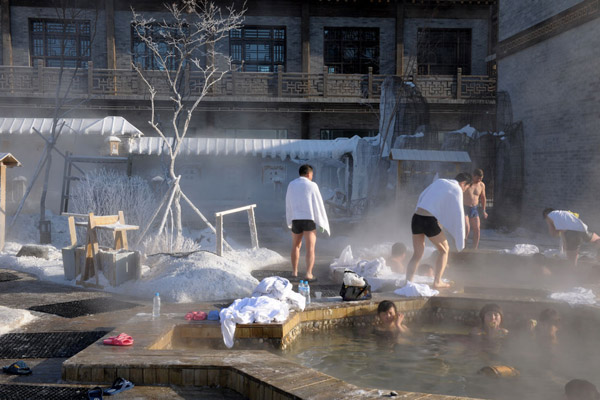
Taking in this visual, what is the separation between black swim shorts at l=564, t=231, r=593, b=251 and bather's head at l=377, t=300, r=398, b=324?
3909mm

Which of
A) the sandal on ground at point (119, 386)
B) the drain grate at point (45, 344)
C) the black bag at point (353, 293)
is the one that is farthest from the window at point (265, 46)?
the sandal on ground at point (119, 386)

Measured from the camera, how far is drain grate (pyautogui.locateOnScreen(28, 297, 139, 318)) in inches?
289

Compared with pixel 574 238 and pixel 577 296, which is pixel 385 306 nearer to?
pixel 577 296

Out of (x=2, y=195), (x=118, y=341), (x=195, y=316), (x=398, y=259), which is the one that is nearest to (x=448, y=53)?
(x=398, y=259)

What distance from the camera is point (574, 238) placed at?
31.7ft

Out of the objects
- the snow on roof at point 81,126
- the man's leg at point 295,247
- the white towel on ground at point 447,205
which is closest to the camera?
the white towel on ground at point 447,205

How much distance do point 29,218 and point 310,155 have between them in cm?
898

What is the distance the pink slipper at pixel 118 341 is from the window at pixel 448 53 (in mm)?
21680

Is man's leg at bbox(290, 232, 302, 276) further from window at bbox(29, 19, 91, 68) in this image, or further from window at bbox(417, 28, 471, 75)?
window at bbox(417, 28, 471, 75)

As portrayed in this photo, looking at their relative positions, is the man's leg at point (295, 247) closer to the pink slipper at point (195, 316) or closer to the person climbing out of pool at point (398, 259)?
the person climbing out of pool at point (398, 259)

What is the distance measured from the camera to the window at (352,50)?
81.3 feet

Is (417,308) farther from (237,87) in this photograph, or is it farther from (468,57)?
(468,57)

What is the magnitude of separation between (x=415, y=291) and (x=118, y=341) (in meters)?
4.10

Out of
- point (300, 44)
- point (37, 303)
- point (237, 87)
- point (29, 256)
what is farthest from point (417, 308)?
point (300, 44)
